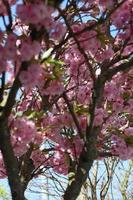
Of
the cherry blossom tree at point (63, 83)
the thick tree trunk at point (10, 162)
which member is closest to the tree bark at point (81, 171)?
the cherry blossom tree at point (63, 83)

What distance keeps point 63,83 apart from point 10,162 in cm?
123

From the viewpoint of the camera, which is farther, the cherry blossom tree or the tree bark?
the tree bark

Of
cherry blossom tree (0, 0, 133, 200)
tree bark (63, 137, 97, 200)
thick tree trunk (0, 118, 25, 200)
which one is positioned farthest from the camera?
tree bark (63, 137, 97, 200)

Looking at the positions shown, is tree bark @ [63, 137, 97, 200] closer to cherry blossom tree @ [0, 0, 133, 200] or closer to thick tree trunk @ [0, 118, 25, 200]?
cherry blossom tree @ [0, 0, 133, 200]

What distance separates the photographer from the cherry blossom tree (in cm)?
305

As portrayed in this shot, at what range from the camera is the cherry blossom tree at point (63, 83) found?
3.05 m

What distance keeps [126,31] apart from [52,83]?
0.77 m

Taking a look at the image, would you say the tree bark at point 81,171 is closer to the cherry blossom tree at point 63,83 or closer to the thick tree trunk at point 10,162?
the cherry blossom tree at point 63,83

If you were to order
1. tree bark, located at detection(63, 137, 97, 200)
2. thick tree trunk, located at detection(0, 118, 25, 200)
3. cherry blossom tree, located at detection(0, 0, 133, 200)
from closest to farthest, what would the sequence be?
cherry blossom tree, located at detection(0, 0, 133, 200)
thick tree trunk, located at detection(0, 118, 25, 200)
tree bark, located at detection(63, 137, 97, 200)

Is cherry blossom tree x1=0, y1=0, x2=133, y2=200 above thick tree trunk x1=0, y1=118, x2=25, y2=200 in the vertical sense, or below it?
above

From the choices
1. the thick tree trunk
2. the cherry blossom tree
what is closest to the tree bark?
the cherry blossom tree

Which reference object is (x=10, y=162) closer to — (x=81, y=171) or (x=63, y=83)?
(x=81, y=171)

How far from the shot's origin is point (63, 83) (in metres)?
4.48

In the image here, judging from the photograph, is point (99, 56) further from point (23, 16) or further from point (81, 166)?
point (23, 16)
